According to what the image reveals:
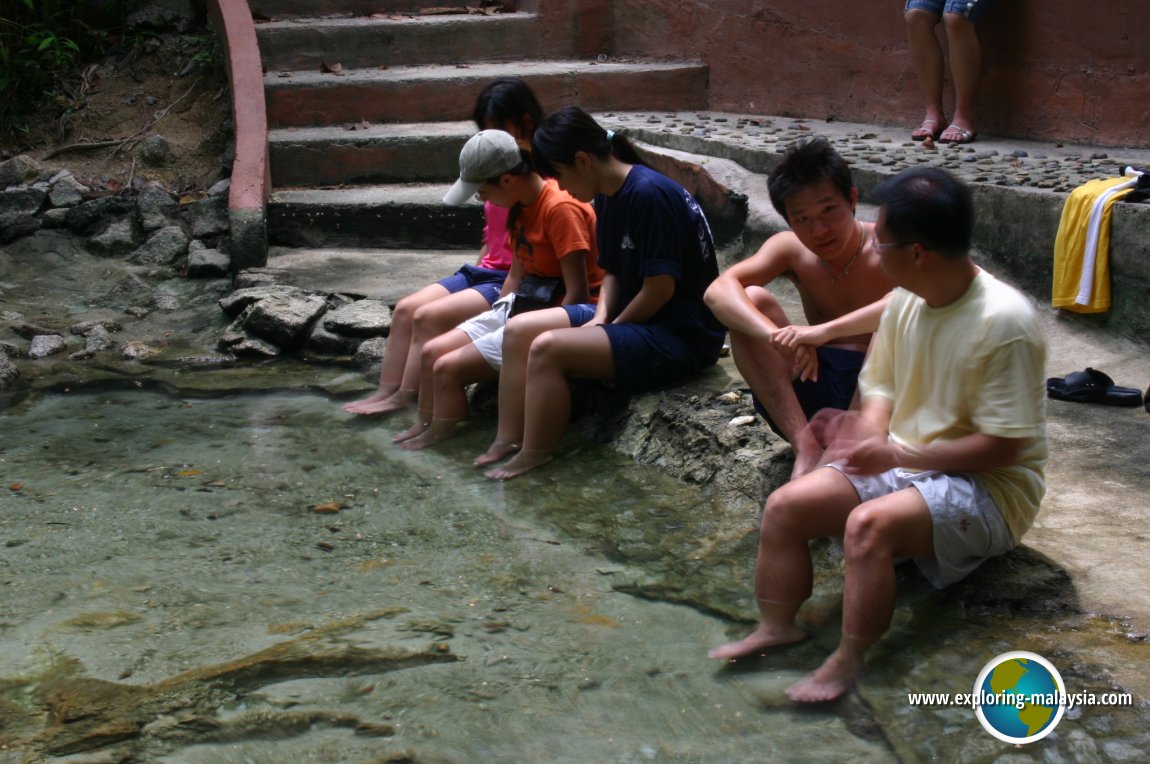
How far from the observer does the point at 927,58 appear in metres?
6.50

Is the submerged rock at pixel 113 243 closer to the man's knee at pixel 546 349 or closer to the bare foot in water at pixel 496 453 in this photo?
the bare foot in water at pixel 496 453

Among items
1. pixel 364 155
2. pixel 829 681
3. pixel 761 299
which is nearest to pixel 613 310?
pixel 761 299

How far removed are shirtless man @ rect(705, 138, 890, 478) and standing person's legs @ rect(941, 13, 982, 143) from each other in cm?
315

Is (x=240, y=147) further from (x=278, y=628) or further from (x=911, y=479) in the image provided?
(x=911, y=479)

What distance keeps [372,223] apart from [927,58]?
127 inches

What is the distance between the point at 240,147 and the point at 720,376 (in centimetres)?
400

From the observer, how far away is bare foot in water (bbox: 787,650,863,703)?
2.61 meters

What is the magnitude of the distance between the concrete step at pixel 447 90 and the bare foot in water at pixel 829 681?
19.5ft

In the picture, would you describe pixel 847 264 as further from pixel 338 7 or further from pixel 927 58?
pixel 338 7

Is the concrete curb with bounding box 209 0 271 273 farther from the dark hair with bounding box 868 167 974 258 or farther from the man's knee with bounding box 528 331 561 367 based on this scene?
the dark hair with bounding box 868 167 974 258

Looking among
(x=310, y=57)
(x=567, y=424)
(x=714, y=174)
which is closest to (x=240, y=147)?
(x=310, y=57)

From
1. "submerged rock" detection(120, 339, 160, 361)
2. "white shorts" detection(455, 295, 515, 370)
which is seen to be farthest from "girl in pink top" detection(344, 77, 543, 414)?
"submerged rock" detection(120, 339, 160, 361)

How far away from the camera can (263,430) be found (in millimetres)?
4820

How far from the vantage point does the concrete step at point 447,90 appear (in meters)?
7.88
